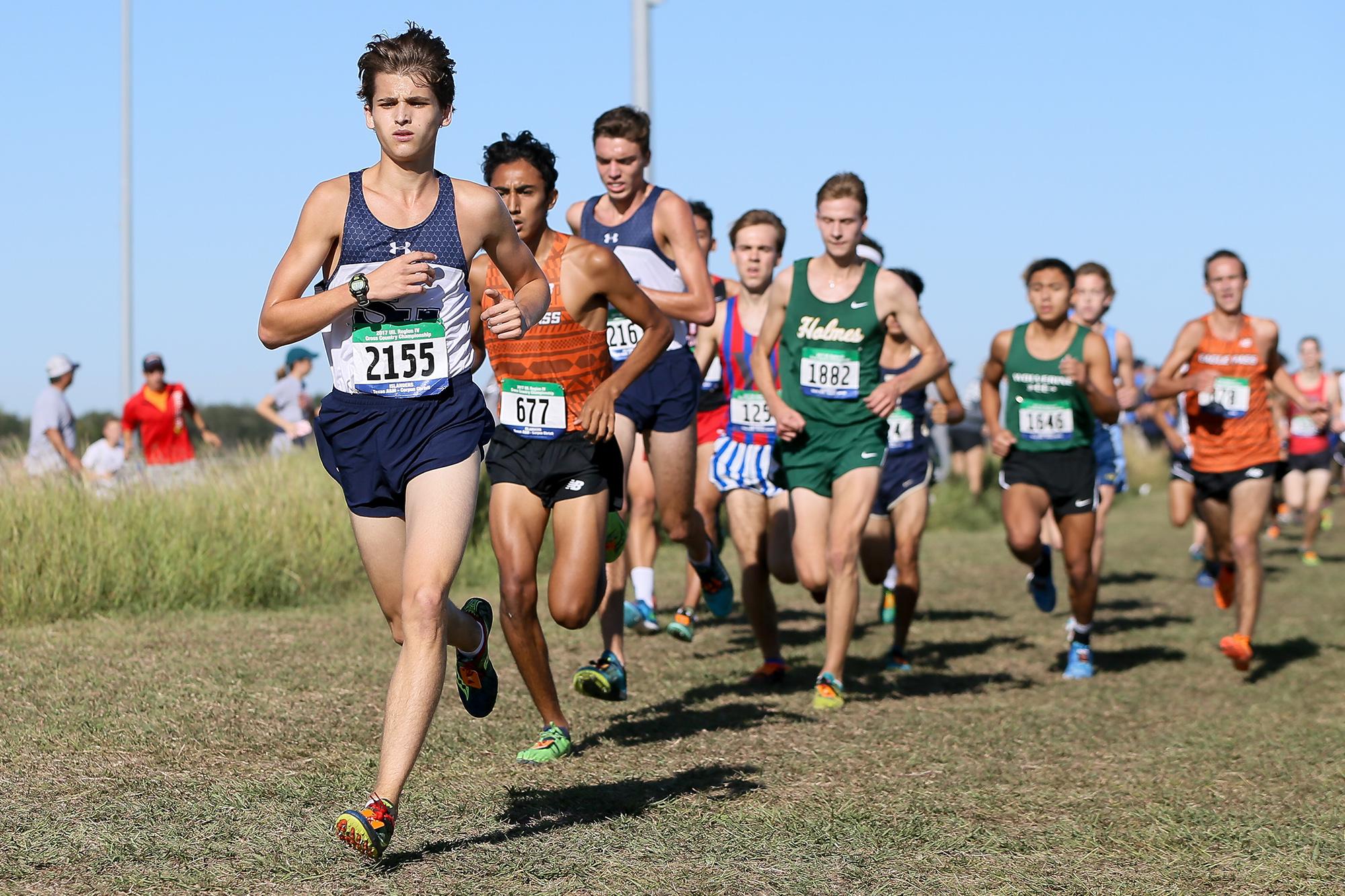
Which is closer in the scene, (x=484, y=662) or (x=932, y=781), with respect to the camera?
(x=484, y=662)

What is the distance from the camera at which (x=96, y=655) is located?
7.56 metres

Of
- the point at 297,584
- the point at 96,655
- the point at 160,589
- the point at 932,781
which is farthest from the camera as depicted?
the point at 297,584

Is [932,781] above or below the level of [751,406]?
below

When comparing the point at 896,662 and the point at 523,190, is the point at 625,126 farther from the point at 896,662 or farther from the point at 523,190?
the point at 896,662

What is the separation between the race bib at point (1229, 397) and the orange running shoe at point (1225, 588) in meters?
1.69

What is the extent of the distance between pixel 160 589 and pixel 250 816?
17.8 feet

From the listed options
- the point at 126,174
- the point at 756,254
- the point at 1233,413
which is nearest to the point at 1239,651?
the point at 1233,413

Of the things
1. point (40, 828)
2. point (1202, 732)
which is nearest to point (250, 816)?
point (40, 828)

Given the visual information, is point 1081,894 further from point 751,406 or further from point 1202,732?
point 751,406

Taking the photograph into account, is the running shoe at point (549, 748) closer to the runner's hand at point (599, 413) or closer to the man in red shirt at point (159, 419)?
the runner's hand at point (599, 413)

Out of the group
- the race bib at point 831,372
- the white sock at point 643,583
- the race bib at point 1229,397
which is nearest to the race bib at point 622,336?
the race bib at point 831,372

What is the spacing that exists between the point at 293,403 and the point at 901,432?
8417 mm

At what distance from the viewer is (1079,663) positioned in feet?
28.6

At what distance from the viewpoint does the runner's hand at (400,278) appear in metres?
4.04
